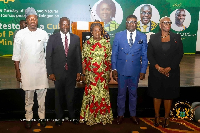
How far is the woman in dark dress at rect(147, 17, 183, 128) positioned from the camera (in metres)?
2.91

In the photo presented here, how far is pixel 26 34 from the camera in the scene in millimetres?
2854

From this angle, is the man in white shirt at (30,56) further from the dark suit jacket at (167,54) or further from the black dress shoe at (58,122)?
the dark suit jacket at (167,54)

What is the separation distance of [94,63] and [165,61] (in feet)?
3.17

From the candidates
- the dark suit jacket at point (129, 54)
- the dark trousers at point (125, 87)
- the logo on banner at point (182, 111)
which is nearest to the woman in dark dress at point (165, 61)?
the dark suit jacket at point (129, 54)

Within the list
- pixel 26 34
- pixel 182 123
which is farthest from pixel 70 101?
pixel 182 123

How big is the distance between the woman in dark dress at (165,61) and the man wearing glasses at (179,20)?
249 inches

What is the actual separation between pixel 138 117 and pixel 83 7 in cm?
564

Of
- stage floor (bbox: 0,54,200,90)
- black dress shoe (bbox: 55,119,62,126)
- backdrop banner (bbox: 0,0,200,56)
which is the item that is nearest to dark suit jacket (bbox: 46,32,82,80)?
black dress shoe (bbox: 55,119,62,126)

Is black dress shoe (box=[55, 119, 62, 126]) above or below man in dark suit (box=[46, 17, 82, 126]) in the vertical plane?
below

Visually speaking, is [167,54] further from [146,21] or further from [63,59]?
[146,21]

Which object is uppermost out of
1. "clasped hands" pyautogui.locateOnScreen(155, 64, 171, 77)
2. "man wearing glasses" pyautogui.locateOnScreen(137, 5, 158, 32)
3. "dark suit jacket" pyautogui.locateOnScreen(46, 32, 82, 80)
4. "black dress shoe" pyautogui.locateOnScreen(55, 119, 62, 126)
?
"man wearing glasses" pyautogui.locateOnScreen(137, 5, 158, 32)

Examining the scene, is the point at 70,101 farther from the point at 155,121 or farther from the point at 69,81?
the point at 155,121

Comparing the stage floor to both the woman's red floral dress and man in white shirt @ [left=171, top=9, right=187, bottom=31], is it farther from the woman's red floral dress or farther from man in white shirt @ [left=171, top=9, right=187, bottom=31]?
man in white shirt @ [left=171, top=9, right=187, bottom=31]

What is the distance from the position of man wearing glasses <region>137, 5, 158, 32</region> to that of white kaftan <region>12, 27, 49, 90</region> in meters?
6.18
